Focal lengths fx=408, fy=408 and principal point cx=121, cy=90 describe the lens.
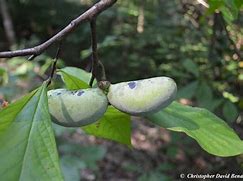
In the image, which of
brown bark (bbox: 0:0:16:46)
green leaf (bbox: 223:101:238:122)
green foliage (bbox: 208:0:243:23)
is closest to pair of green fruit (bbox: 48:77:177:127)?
green foliage (bbox: 208:0:243:23)

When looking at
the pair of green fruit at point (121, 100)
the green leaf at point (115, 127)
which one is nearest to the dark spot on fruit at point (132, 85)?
the pair of green fruit at point (121, 100)

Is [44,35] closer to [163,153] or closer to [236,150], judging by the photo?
[163,153]

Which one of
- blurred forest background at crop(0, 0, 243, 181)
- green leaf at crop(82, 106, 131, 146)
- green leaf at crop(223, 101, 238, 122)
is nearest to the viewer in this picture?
green leaf at crop(82, 106, 131, 146)

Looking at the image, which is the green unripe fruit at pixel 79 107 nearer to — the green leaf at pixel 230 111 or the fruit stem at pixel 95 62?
the fruit stem at pixel 95 62

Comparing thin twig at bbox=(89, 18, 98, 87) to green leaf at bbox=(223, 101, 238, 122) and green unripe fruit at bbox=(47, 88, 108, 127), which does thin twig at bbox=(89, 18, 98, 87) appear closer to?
green unripe fruit at bbox=(47, 88, 108, 127)

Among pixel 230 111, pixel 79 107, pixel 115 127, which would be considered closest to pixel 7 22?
pixel 230 111

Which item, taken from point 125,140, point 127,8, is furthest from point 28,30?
point 125,140

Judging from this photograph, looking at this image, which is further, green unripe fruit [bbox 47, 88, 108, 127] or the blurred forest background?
the blurred forest background

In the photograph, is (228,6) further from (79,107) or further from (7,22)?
(7,22)
